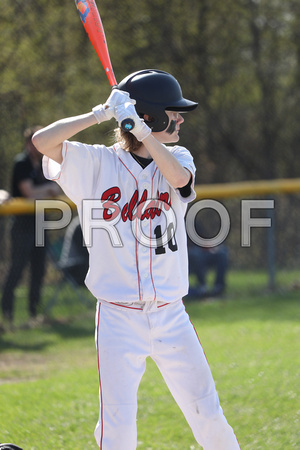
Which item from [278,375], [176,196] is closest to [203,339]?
[278,375]

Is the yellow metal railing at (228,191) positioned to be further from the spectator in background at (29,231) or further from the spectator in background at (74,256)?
the spectator in background at (74,256)

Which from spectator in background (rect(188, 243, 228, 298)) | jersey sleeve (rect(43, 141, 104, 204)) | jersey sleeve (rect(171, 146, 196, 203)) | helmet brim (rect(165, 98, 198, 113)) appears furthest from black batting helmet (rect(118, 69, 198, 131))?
spectator in background (rect(188, 243, 228, 298))

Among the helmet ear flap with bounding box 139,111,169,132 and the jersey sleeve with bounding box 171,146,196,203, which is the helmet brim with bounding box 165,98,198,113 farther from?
the jersey sleeve with bounding box 171,146,196,203

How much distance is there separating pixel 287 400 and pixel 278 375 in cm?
45

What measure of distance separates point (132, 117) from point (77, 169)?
31cm

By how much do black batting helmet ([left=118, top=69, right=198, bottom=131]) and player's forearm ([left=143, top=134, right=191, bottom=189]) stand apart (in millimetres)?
169

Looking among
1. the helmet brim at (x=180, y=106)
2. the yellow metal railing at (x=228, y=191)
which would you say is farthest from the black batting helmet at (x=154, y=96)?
the yellow metal railing at (x=228, y=191)

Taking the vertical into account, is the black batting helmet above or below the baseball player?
above

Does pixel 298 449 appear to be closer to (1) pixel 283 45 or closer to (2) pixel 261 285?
(2) pixel 261 285

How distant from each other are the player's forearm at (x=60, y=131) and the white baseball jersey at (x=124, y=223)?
0.25ft

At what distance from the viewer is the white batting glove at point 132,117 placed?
239cm

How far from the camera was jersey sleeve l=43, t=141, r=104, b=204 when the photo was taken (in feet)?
8.36

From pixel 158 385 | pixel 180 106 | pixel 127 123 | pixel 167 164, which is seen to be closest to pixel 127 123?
pixel 127 123

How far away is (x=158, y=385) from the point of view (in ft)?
14.3
